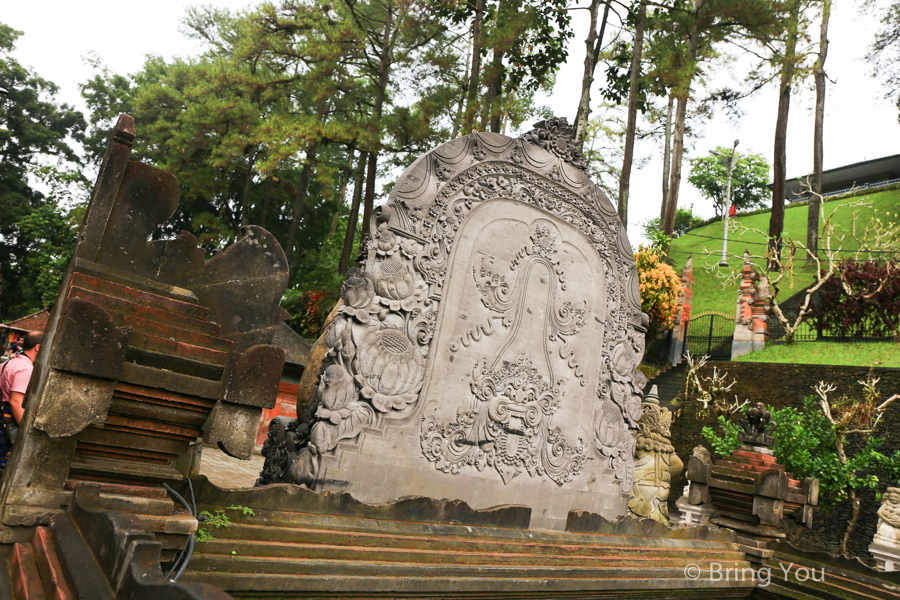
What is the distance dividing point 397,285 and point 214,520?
1785mm

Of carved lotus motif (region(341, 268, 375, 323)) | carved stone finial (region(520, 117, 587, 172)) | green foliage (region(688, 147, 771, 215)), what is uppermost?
green foliage (region(688, 147, 771, 215))

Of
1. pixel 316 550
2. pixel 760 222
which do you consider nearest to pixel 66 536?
pixel 316 550

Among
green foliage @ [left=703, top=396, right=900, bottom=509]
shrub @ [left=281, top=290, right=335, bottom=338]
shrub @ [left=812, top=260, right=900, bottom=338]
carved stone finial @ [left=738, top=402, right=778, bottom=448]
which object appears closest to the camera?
carved stone finial @ [left=738, top=402, right=778, bottom=448]

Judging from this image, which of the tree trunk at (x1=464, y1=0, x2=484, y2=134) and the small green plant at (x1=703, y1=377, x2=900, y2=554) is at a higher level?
the tree trunk at (x1=464, y1=0, x2=484, y2=134)

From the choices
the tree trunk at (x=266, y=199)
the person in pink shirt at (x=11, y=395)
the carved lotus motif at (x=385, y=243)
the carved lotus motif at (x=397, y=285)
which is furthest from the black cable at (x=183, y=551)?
the tree trunk at (x=266, y=199)

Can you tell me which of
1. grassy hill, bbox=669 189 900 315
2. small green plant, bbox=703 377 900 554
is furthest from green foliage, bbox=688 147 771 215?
small green plant, bbox=703 377 900 554

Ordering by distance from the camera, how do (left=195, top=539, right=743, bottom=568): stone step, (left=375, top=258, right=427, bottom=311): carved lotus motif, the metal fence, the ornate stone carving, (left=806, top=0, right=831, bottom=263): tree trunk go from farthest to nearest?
(left=806, top=0, right=831, bottom=263): tree trunk, the metal fence, the ornate stone carving, (left=375, top=258, right=427, bottom=311): carved lotus motif, (left=195, top=539, right=743, bottom=568): stone step

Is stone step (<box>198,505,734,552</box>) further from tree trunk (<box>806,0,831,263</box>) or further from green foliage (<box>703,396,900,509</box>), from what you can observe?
tree trunk (<box>806,0,831,263</box>)

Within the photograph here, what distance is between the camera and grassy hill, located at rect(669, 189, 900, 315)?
24.3 metres

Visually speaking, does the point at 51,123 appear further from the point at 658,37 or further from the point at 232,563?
the point at 232,563

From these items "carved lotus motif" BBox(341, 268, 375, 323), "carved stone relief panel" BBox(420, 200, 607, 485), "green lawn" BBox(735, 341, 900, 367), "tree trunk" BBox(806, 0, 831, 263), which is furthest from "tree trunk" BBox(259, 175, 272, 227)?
"tree trunk" BBox(806, 0, 831, 263)

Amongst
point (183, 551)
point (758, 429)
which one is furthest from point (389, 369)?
point (758, 429)

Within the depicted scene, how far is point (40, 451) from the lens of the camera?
6.51ft

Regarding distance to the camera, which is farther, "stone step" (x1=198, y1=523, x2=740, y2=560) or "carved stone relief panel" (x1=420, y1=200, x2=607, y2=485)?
"carved stone relief panel" (x1=420, y1=200, x2=607, y2=485)
